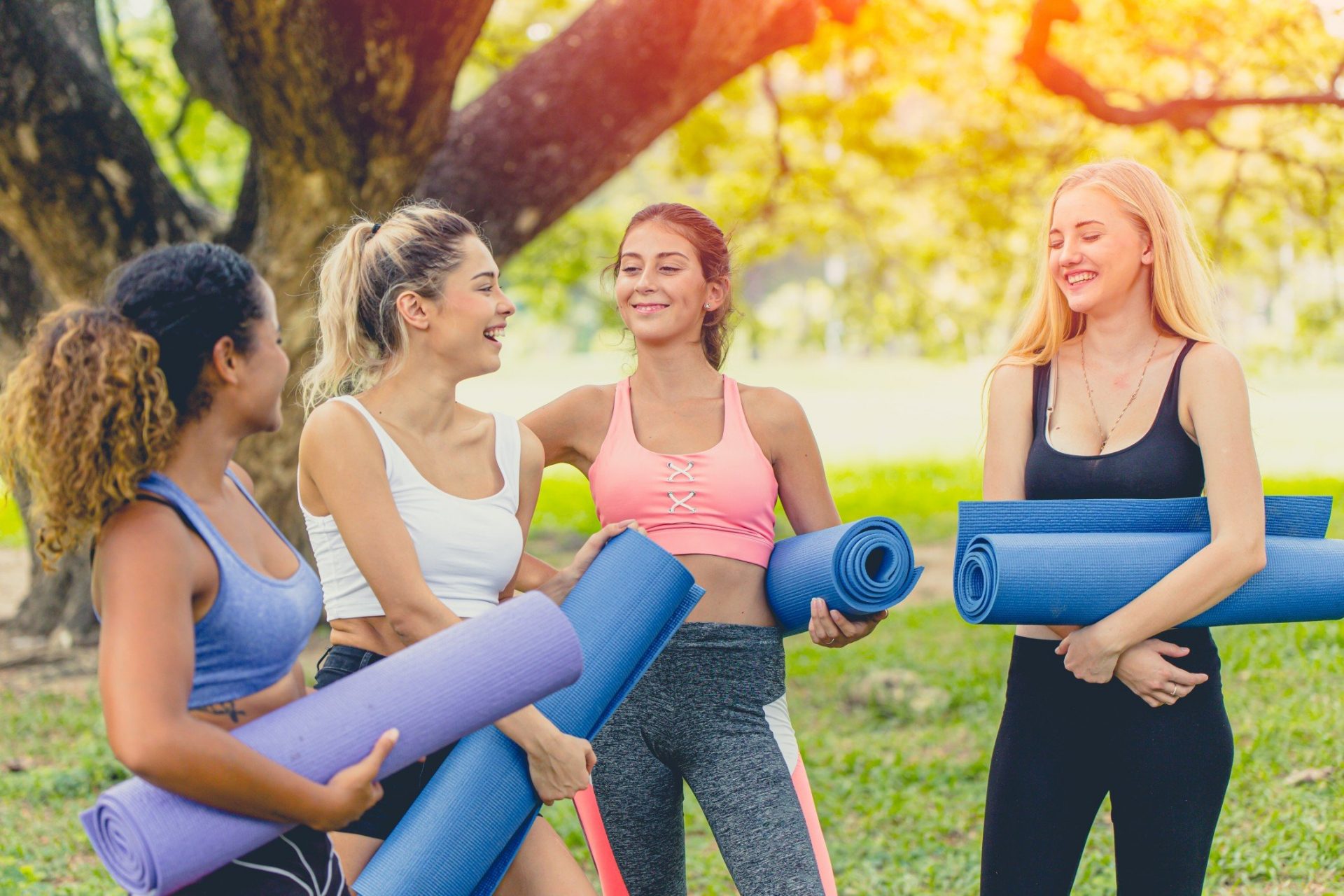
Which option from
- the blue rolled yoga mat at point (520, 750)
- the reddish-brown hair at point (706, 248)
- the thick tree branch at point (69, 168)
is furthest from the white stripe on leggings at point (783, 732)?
the thick tree branch at point (69, 168)

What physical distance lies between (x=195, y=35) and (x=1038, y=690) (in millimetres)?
7351

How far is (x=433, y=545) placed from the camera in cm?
249

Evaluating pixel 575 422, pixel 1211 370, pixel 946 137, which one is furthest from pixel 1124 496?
pixel 946 137

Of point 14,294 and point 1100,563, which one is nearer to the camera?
point 1100,563

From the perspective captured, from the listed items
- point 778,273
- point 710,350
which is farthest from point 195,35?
point 778,273

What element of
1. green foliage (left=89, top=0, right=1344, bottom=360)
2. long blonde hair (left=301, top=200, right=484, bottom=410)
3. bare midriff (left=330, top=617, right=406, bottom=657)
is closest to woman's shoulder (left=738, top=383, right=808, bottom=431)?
long blonde hair (left=301, top=200, right=484, bottom=410)

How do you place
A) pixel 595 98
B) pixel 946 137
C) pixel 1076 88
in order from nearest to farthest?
pixel 595 98, pixel 1076 88, pixel 946 137

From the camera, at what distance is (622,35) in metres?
7.00

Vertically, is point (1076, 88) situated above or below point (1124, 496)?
above

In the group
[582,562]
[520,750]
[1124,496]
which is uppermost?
[1124,496]

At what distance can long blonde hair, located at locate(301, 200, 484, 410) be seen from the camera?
8.61 feet

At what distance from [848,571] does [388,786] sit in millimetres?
1042

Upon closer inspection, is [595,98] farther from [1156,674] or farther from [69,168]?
[1156,674]

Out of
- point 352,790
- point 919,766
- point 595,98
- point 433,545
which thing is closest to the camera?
point 352,790
